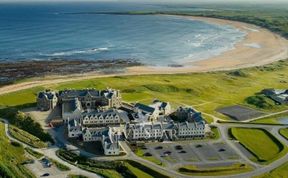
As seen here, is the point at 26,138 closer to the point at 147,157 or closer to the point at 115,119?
the point at 115,119

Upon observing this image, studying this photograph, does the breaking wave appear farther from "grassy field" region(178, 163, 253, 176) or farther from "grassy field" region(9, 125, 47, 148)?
"grassy field" region(178, 163, 253, 176)

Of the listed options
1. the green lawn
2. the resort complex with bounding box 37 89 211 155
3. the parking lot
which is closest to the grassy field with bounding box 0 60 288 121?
the resort complex with bounding box 37 89 211 155

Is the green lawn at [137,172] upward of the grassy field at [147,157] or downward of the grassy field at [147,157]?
downward

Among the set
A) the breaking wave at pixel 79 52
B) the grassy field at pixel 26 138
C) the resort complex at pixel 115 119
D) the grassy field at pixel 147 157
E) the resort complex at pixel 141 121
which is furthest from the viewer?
the breaking wave at pixel 79 52

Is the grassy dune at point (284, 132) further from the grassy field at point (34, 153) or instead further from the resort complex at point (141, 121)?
the grassy field at point (34, 153)

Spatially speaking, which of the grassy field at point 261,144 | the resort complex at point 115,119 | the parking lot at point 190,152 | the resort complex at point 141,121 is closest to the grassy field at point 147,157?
the resort complex at point 141,121

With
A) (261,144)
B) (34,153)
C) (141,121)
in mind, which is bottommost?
(261,144)

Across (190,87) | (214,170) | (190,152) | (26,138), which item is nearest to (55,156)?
(26,138)

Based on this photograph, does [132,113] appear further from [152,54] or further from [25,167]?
[152,54]
